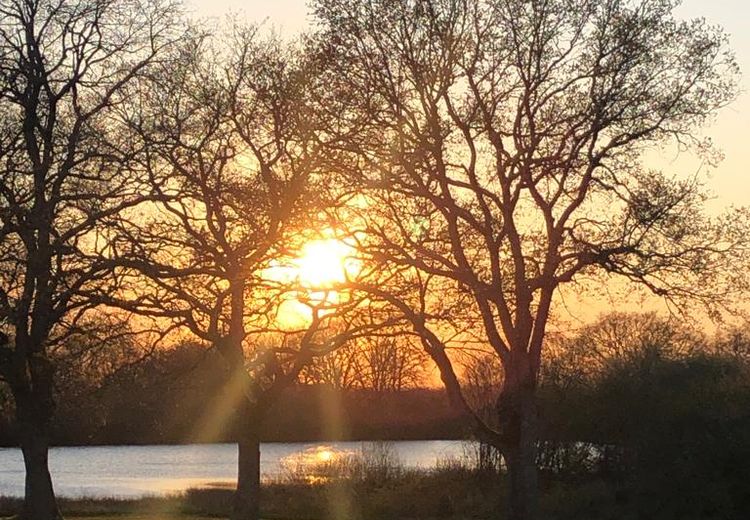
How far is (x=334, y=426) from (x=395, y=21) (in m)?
38.9

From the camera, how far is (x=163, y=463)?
55.0 meters

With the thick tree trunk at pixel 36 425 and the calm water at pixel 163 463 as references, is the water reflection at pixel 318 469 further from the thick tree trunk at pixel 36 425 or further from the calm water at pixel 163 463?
the thick tree trunk at pixel 36 425

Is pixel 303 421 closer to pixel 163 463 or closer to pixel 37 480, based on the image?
pixel 163 463

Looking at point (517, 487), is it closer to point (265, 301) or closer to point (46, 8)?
point (265, 301)

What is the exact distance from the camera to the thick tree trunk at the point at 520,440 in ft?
64.5

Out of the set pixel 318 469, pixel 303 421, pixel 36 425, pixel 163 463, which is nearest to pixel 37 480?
pixel 36 425

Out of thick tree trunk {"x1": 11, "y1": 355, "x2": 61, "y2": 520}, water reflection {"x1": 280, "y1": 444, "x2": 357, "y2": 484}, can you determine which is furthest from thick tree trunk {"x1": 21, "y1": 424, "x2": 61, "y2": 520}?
water reflection {"x1": 280, "y1": 444, "x2": 357, "y2": 484}

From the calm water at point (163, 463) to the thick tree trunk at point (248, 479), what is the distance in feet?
43.2

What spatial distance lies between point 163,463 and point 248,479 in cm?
3307

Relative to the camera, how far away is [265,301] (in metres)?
22.2

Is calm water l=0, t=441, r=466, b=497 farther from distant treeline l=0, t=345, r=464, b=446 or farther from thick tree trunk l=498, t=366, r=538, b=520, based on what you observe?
thick tree trunk l=498, t=366, r=538, b=520

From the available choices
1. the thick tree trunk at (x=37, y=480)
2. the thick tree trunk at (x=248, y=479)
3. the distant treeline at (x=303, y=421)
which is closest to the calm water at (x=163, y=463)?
the distant treeline at (x=303, y=421)

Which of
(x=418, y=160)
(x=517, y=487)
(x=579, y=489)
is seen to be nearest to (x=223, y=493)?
(x=579, y=489)

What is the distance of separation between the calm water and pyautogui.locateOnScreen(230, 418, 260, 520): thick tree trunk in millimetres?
13173
